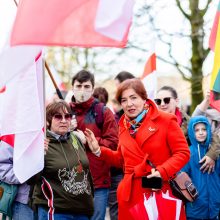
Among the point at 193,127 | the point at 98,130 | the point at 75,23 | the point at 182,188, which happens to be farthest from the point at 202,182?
the point at 75,23

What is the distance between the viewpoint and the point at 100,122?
Answer: 7.32 meters

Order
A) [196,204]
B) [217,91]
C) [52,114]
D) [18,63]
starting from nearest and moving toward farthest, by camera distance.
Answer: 1. [18,63]
2. [217,91]
3. [52,114]
4. [196,204]

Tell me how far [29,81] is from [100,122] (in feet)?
5.60

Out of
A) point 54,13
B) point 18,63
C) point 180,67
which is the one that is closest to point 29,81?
point 18,63

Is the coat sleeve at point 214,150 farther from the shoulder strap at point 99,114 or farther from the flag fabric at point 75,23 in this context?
the flag fabric at point 75,23

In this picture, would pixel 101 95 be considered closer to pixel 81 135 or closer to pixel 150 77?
pixel 150 77

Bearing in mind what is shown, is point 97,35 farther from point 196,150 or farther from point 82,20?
point 196,150

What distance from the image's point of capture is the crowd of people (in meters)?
6.03

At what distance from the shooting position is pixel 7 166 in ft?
21.5

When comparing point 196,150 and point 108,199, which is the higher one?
point 196,150

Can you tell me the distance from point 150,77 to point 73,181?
2324 millimetres

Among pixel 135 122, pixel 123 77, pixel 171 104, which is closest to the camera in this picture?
pixel 135 122

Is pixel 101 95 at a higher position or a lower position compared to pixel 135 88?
lower

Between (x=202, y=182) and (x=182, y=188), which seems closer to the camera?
(x=182, y=188)
